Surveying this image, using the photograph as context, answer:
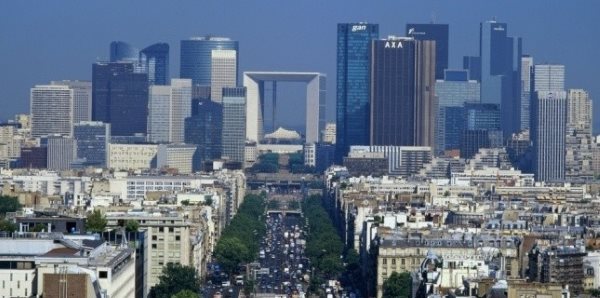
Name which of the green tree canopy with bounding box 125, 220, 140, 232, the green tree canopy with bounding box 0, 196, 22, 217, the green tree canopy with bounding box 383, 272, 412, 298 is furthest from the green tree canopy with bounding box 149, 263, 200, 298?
the green tree canopy with bounding box 0, 196, 22, 217

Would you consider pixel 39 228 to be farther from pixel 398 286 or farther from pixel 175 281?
pixel 398 286

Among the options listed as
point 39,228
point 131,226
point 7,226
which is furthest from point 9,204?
point 39,228

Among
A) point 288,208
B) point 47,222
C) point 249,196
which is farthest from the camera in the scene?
point 249,196

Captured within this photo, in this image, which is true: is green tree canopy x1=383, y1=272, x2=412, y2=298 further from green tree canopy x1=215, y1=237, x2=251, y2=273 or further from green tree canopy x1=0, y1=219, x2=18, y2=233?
green tree canopy x1=215, y1=237, x2=251, y2=273

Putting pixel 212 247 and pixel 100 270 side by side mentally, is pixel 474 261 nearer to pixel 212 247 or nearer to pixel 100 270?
pixel 100 270

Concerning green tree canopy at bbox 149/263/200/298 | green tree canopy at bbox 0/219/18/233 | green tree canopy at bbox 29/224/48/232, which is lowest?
green tree canopy at bbox 149/263/200/298

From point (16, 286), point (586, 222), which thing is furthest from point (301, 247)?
point (16, 286)

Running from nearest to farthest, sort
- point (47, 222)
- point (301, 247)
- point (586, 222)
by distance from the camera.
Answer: point (47, 222) → point (586, 222) → point (301, 247)
